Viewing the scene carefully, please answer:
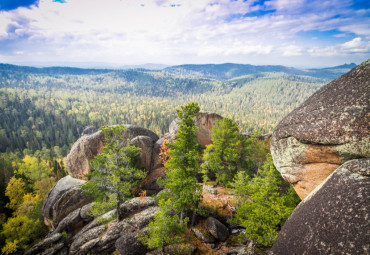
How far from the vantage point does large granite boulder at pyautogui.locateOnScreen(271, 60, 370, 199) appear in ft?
25.0

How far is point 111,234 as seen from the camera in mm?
18375

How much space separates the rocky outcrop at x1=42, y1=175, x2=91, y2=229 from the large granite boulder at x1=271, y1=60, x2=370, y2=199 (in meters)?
31.3

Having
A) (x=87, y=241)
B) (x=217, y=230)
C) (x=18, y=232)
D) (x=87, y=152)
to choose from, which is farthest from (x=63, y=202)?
(x=217, y=230)

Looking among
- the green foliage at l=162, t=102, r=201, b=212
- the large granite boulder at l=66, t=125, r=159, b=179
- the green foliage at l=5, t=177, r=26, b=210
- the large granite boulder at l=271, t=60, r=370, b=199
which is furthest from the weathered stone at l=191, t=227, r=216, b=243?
the green foliage at l=5, t=177, r=26, b=210

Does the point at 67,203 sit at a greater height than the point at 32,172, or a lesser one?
greater

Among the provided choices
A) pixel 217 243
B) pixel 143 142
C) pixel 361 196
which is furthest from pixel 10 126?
pixel 361 196

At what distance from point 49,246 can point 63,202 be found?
960cm

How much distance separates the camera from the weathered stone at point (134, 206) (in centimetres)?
2136

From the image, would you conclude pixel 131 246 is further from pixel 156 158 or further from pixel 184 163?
pixel 156 158

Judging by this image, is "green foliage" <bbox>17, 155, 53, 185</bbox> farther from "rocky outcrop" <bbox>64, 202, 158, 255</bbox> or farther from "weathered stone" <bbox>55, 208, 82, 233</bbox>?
"rocky outcrop" <bbox>64, 202, 158, 255</bbox>

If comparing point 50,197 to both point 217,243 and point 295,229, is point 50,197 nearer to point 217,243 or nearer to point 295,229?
point 217,243

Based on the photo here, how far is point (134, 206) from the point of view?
22.0 metres

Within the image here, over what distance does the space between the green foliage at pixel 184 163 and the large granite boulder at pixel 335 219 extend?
8041 mm

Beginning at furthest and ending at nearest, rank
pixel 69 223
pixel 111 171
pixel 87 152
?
pixel 87 152
pixel 69 223
pixel 111 171
